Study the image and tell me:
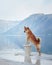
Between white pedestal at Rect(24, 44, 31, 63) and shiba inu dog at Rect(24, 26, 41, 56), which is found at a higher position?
shiba inu dog at Rect(24, 26, 41, 56)

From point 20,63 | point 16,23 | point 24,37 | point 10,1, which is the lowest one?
point 20,63

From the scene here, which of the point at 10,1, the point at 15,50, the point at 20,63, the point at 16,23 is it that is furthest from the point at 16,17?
the point at 20,63

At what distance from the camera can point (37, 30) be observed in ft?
5.61

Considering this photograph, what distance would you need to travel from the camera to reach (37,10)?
173cm

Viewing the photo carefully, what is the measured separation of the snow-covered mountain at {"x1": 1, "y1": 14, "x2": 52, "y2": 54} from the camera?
1690mm

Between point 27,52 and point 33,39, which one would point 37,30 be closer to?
point 33,39

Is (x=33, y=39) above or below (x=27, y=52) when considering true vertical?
above

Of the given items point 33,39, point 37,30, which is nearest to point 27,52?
point 33,39

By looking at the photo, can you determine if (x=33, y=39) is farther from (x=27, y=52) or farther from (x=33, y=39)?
(x=27, y=52)

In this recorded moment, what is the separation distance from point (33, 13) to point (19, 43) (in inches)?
13.9

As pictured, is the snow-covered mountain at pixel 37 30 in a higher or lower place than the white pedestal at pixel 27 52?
higher

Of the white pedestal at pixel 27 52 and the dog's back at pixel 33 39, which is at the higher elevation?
the dog's back at pixel 33 39

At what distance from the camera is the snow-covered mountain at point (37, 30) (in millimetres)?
1690

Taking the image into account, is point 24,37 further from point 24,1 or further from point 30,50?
point 24,1
